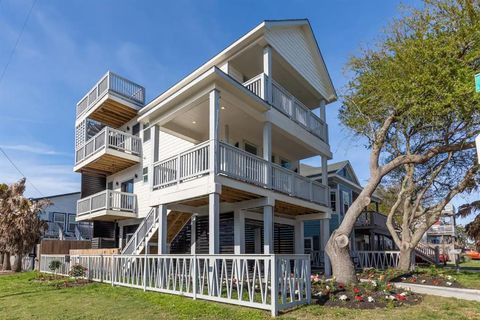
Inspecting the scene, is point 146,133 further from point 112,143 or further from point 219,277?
point 219,277

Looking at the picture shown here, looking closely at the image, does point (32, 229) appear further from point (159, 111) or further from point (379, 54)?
point (379, 54)

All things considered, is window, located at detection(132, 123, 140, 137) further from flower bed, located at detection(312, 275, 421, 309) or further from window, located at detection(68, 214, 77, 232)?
window, located at detection(68, 214, 77, 232)

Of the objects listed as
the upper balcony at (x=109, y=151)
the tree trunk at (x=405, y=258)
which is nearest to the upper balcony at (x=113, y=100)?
the upper balcony at (x=109, y=151)

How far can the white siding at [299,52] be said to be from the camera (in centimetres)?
1498

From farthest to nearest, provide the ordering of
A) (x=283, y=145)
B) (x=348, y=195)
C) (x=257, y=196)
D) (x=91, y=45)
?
(x=348, y=195), (x=283, y=145), (x=91, y=45), (x=257, y=196)

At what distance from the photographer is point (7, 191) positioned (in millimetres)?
22547

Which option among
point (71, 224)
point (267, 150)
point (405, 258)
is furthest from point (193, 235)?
point (71, 224)

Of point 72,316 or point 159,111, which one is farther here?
point 159,111

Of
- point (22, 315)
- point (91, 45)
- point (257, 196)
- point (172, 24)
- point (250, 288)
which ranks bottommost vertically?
point (22, 315)

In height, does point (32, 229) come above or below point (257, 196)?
below

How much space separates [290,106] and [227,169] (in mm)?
5417

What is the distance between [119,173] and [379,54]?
50.7ft

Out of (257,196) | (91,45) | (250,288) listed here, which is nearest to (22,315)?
(250,288)

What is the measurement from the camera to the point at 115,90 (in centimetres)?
2002
